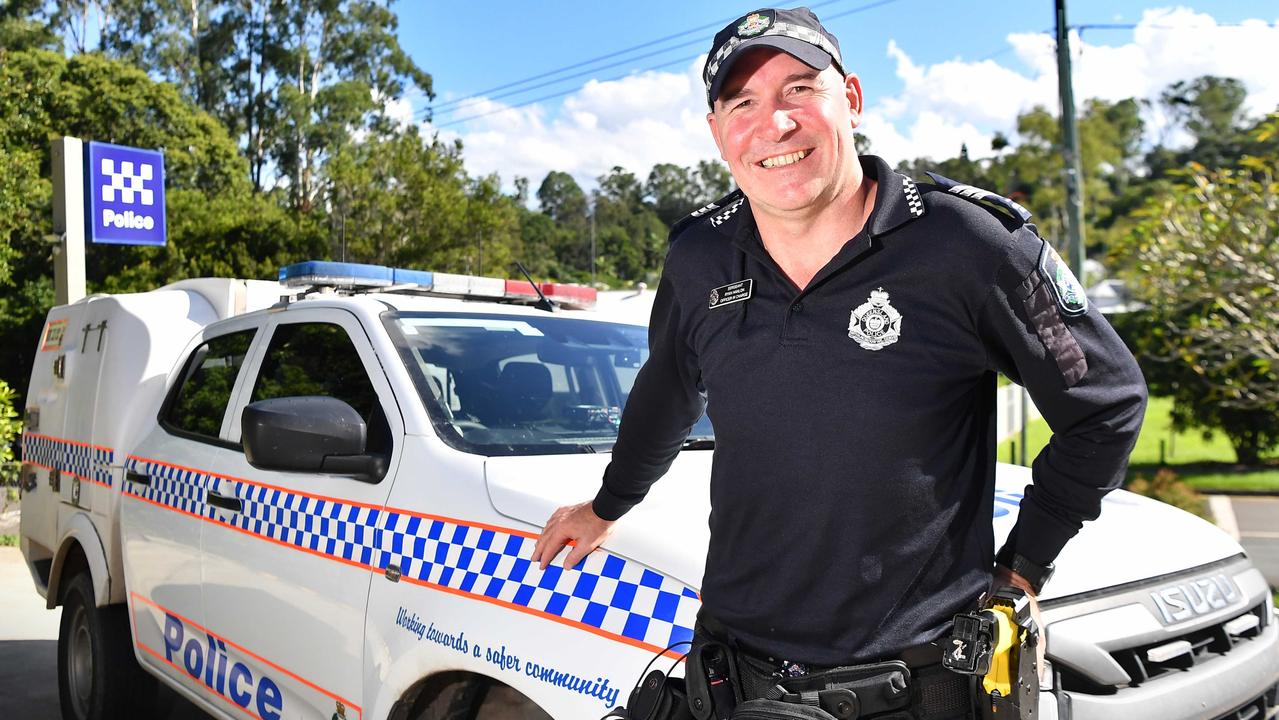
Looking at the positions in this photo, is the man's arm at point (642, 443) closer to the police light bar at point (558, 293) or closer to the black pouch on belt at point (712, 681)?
the black pouch on belt at point (712, 681)

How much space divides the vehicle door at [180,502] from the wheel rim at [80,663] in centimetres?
54

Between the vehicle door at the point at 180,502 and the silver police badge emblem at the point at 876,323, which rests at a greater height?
the silver police badge emblem at the point at 876,323

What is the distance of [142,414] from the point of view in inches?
174

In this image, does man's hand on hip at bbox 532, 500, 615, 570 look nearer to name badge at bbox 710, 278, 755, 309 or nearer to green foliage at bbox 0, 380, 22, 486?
name badge at bbox 710, 278, 755, 309

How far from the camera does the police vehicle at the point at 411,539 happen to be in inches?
82.4

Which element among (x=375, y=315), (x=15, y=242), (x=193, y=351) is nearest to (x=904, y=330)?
(x=375, y=315)

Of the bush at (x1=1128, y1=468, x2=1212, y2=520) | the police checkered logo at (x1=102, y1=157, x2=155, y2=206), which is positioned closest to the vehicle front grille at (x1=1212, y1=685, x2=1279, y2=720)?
the bush at (x1=1128, y1=468, x2=1212, y2=520)

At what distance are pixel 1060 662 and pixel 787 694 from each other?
58cm

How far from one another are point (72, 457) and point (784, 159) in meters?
4.13

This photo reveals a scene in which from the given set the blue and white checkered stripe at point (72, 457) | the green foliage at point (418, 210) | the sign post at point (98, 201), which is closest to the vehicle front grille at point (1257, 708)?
the blue and white checkered stripe at point (72, 457)

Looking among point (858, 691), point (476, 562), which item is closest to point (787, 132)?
point (858, 691)

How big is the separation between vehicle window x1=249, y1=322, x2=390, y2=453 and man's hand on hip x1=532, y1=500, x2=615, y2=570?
2.48 ft

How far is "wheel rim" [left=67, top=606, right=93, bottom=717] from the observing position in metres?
4.39

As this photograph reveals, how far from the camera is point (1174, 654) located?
2.11m
